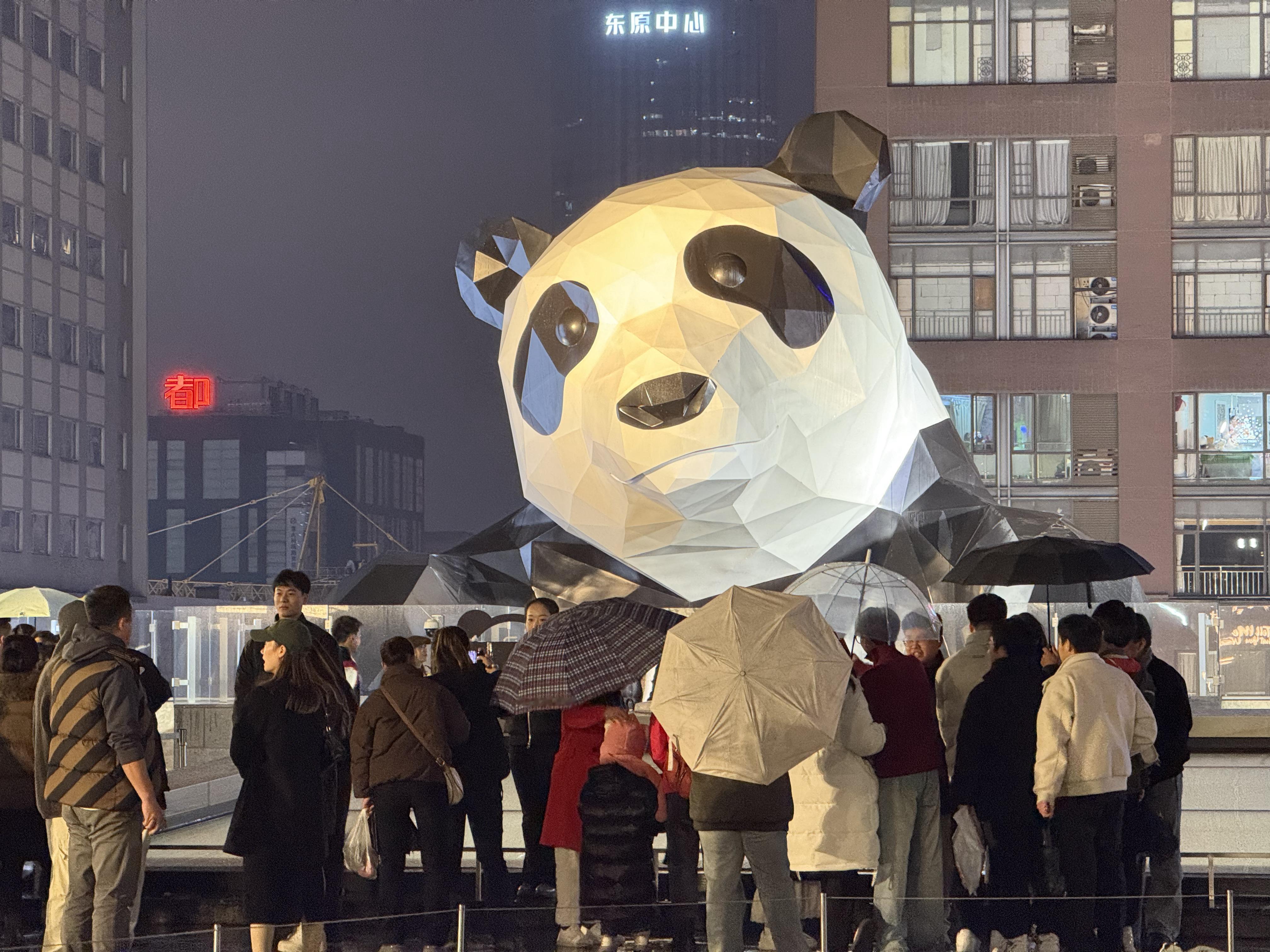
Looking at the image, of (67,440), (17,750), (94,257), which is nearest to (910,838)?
(17,750)

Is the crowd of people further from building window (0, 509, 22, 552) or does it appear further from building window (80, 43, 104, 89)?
building window (80, 43, 104, 89)

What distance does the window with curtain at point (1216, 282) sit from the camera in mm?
27141

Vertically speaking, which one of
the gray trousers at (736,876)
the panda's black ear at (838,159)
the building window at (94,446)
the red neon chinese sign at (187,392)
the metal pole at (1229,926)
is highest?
the red neon chinese sign at (187,392)

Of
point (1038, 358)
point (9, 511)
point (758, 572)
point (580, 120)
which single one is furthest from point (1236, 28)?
point (580, 120)

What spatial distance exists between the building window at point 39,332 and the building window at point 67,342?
2.06ft

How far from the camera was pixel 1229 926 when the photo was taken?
24.0 feet

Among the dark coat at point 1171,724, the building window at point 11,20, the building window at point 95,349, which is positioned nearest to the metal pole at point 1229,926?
the dark coat at point 1171,724

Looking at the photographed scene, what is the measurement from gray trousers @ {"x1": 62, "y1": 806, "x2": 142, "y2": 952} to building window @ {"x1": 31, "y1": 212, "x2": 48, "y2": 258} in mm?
51872

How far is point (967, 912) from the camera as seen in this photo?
262 inches

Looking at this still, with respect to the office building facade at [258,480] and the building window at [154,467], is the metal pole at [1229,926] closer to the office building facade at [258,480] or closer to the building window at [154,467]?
the office building facade at [258,480]

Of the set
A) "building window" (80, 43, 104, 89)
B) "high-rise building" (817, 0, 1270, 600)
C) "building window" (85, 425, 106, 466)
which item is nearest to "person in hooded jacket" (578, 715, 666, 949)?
"high-rise building" (817, 0, 1270, 600)

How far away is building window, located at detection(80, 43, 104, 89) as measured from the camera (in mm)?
59344

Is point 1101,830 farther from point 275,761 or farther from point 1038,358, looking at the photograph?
point 1038,358

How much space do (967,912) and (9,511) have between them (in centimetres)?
5203
